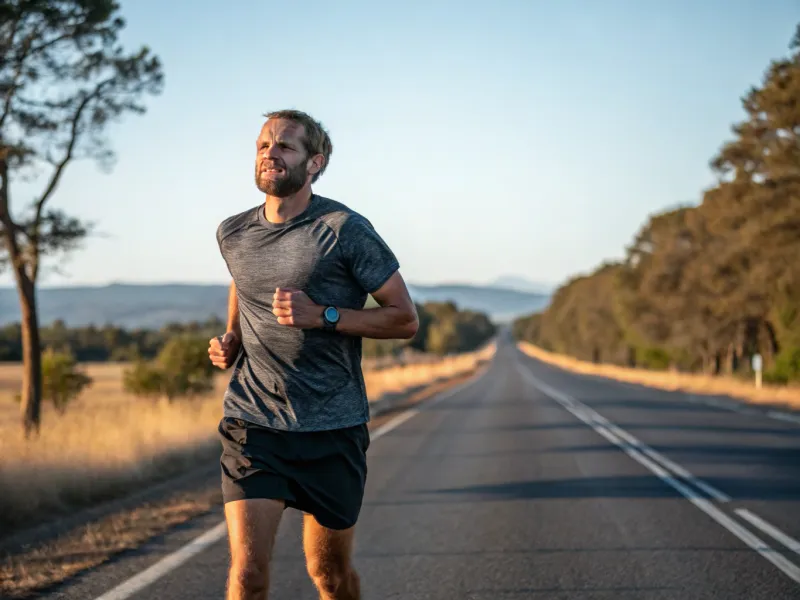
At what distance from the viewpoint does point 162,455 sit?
40.0 ft


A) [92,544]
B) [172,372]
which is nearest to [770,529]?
[92,544]

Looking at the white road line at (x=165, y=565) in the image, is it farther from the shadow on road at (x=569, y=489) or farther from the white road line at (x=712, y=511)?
the white road line at (x=712, y=511)

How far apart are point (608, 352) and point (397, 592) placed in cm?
9828

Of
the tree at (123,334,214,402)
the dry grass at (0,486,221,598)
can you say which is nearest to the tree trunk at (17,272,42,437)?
the dry grass at (0,486,221,598)

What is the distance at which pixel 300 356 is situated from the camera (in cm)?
363

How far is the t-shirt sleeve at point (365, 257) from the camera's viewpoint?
3.59 m

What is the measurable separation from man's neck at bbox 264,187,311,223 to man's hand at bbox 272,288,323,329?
0.38 meters

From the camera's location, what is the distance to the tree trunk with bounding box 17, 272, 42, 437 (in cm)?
1741

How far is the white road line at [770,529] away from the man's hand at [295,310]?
4982mm

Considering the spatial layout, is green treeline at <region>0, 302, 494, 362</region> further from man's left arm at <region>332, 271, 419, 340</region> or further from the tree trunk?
man's left arm at <region>332, 271, 419, 340</region>

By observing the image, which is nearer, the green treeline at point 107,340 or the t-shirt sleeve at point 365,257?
the t-shirt sleeve at point 365,257

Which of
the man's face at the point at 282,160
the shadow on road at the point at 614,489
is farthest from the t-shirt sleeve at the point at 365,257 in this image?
the shadow on road at the point at 614,489

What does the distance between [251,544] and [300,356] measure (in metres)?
0.69

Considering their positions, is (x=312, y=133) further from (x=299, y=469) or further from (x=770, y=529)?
(x=770, y=529)
